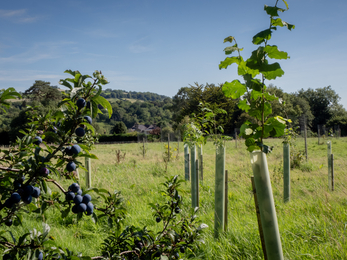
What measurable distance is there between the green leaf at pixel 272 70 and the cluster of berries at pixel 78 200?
113 centimetres

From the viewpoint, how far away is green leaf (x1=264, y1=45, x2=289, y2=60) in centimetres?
109

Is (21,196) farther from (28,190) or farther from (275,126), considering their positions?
(275,126)

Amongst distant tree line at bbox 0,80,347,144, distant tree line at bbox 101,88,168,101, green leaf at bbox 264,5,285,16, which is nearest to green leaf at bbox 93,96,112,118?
green leaf at bbox 264,5,285,16

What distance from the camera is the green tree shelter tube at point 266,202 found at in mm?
1188

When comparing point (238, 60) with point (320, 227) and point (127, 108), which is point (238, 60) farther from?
point (127, 108)

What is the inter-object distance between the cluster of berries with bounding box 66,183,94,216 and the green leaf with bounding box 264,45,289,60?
1.21 meters

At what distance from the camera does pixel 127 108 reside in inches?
4365

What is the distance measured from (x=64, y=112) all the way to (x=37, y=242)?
73cm

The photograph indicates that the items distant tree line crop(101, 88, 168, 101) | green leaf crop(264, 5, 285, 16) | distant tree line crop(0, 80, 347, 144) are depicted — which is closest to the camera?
green leaf crop(264, 5, 285, 16)

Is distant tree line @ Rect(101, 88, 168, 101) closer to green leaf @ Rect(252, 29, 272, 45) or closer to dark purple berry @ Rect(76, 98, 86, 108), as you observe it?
dark purple berry @ Rect(76, 98, 86, 108)

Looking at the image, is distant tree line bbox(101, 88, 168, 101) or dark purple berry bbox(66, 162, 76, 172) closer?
dark purple berry bbox(66, 162, 76, 172)

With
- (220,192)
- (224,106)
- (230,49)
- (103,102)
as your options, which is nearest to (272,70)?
(230,49)

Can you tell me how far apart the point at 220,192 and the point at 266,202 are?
1520 mm

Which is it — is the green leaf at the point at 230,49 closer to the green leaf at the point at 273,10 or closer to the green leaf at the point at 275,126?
the green leaf at the point at 273,10
